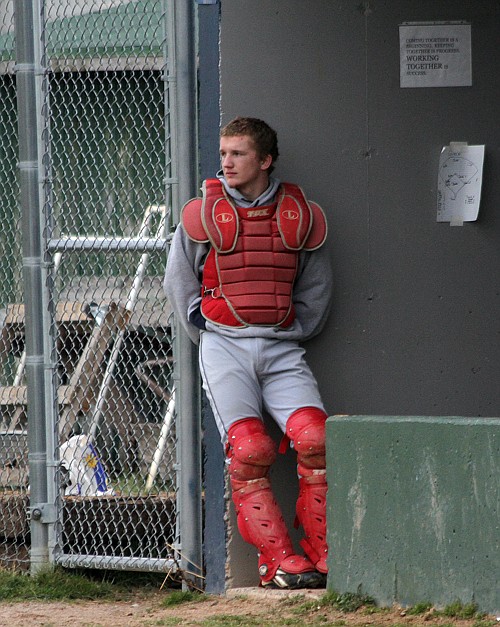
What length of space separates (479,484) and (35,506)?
7.99 feet

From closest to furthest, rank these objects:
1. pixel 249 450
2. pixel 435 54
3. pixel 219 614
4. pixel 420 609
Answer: pixel 420 609 < pixel 219 614 < pixel 249 450 < pixel 435 54

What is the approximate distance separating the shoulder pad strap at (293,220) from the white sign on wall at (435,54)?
0.84m

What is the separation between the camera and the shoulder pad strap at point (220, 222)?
5.33 m

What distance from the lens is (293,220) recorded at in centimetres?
539

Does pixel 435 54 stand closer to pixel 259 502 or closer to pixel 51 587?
pixel 259 502

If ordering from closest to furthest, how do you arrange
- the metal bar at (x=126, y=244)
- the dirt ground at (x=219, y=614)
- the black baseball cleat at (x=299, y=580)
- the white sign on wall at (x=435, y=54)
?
the dirt ground at (x=219, y=614) → the black baseball cleat at (x=299, y=580) → the white sign on wall at (x=435, y=54) → the metal bar at (x=126, y=244)

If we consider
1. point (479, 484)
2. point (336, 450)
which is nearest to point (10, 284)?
point (336, 450)

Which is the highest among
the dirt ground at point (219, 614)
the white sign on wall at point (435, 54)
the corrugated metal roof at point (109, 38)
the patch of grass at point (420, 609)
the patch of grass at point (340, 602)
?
the corrugated metal roof at point (109, 38)

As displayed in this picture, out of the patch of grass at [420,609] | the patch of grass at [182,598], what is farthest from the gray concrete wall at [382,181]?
the patch of grass at [420,609]

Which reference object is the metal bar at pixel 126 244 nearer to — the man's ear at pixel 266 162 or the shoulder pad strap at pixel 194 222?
the shoulder pad strap at pixel 194 222

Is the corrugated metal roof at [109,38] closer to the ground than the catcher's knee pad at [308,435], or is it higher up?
higher up

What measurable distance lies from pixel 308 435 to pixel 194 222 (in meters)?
1.13

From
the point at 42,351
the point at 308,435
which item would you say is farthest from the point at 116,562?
the point at 308,435

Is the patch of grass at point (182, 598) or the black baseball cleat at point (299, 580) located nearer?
the black baseball cleat at point (299, 580)
